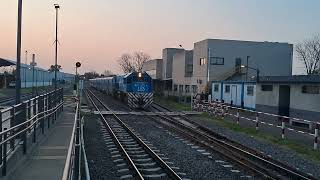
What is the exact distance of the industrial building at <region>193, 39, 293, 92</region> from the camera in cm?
6700

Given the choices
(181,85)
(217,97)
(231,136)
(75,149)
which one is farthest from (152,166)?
(181,85)

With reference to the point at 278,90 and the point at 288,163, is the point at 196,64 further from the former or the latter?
the point at 288,163

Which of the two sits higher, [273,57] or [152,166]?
[273,57]

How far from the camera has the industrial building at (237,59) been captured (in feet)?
220

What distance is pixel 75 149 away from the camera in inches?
265

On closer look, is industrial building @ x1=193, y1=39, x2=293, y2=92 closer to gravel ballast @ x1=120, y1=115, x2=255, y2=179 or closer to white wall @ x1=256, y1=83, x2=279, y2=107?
white wall @ x1=256, y1=83, x2=279, y2=107

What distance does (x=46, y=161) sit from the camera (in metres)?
11.5

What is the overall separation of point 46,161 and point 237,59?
59.3m

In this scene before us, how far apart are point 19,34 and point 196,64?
5850 centimetres

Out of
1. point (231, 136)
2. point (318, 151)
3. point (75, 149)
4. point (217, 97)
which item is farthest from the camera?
point (217, 97)

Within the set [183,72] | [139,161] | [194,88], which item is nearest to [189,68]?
[183,72]

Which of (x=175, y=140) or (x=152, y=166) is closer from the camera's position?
(x=152, y=166)

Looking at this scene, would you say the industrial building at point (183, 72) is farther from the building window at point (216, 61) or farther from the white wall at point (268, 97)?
the white wall at point (268, 97)

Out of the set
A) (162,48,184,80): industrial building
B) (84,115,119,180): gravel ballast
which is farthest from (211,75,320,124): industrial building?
(162,48,184,80): industrial building
